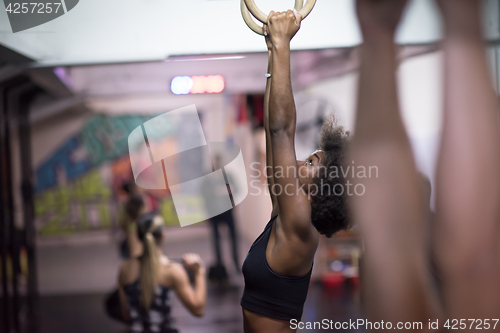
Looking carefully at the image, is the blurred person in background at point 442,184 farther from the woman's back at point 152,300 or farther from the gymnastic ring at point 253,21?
the woman's back at point 152,300

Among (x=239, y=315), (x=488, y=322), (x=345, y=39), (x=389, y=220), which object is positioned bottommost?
(x=239, y=315)

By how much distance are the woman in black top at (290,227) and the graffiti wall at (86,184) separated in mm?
2373

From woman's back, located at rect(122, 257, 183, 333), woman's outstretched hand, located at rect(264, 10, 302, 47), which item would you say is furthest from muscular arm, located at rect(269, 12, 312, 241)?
woman's back, located at rect(122, 257, 183, 333)

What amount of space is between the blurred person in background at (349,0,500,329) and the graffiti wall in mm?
2744

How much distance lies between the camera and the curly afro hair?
738mm

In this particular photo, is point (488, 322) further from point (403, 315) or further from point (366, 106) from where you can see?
point (366, 106)

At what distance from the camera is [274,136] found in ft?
1.90

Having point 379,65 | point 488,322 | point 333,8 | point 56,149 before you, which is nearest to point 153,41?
point 333,8

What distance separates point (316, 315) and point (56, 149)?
2.29m

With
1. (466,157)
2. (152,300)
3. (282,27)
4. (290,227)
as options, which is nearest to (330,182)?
(290,227)

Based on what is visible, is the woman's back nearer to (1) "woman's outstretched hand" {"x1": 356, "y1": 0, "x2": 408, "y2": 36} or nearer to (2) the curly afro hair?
(2) the curly afro hair

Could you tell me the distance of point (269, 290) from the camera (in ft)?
2.38

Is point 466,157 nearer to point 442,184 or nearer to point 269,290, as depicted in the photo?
point 442,184

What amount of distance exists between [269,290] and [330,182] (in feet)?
0.80
